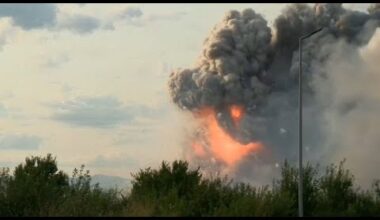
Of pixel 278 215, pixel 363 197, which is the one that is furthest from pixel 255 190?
pixel 363 197

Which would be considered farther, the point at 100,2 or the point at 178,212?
the point at 178,212

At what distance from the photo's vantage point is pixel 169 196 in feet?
90.2

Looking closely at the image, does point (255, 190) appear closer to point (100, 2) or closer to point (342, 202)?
point (342, 202)

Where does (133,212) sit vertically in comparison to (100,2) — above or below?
below

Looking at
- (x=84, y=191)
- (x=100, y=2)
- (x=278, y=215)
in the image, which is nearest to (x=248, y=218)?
(x=278, y=215)

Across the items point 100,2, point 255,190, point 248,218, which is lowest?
point 248,218

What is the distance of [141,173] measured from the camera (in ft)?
103

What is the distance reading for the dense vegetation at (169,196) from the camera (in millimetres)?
26188

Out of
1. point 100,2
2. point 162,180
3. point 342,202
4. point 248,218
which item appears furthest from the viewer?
point 342,202

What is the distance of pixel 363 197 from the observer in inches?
1435

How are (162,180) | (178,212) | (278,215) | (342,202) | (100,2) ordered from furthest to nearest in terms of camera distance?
(342,202), (162,180), (278,215), (178,212), (100,2)

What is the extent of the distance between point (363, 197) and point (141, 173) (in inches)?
503

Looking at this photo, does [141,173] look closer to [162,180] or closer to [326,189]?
[162,180]

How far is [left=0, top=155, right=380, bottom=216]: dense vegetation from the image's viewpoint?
2619 cm
